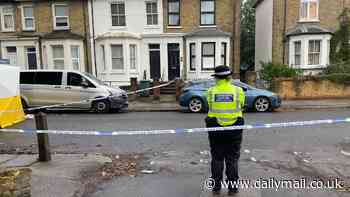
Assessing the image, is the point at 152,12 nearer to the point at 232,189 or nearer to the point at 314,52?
the point at 314,52

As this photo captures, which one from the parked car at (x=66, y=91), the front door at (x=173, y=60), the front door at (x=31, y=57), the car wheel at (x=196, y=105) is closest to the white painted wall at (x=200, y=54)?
the front door at (x=173, y=60)

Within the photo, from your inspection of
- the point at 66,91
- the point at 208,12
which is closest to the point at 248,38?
the point at 208,12

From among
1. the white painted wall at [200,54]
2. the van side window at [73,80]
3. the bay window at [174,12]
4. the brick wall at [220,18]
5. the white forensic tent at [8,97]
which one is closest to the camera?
the white forensic tent at [8,97]

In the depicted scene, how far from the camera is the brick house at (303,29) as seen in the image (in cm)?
1858

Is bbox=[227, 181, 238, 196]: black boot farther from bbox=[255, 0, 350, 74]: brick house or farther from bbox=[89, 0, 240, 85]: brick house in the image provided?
bbox=[255, 0, 350, 74]: brick house

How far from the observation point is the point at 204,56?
1948 centimetres

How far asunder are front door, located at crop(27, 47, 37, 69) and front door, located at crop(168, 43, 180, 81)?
1018 cm

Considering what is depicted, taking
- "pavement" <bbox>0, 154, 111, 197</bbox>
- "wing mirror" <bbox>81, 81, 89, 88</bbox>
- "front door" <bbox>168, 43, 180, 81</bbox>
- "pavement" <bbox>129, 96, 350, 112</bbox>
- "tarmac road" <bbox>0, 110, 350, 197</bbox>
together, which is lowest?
"pavement" <bbox>129, 96, 350, 112</bbox>

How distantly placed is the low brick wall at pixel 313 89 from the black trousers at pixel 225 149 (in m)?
13.3

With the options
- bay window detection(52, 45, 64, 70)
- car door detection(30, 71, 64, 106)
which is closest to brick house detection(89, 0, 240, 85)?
bay window detection(52, 45, 64, 70)

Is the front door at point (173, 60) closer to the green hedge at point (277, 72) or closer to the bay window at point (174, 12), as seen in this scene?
the bay window at point (174, 12)

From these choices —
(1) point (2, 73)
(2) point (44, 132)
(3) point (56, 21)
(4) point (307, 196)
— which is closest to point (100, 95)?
(1) point (2, 73)

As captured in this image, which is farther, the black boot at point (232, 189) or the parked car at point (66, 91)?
the parked car at point (66, 91)

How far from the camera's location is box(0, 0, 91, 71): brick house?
783 inches
